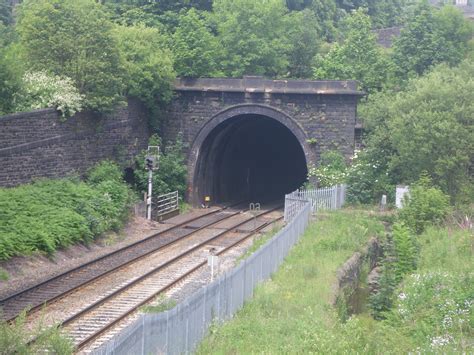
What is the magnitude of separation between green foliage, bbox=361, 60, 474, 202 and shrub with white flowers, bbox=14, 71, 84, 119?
11.0 metres

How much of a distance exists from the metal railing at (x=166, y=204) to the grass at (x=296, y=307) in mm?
8839

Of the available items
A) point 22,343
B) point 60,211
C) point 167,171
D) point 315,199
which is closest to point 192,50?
point 167,171

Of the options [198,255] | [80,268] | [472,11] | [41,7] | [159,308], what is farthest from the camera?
[472,11]

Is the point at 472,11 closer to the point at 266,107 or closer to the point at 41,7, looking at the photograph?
the point at 266,107

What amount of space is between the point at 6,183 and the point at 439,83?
48.7 feet

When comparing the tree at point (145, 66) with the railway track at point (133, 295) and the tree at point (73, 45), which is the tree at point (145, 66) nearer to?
the tree at point (73, 45)

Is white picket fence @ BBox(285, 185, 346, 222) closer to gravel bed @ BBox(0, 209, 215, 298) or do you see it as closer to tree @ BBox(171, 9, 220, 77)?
gravel bed @ BBox(0, 209, 215, 298)

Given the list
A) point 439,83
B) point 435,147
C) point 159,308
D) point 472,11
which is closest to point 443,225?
point 435,147

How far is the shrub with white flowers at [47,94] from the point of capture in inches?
1028

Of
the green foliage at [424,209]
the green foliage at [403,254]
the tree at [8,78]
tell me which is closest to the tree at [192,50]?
the tree at [8,78]

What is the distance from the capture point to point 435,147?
2769 centimetres

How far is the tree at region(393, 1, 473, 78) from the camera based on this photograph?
38094mm

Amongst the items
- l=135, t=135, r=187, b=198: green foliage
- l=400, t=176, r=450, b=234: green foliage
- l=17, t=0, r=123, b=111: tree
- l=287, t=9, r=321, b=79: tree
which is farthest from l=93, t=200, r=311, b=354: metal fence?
l=287, t=9, r=321, b=79: tree

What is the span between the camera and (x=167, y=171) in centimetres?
3306
